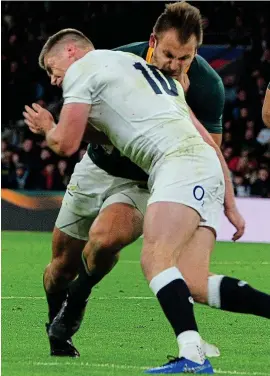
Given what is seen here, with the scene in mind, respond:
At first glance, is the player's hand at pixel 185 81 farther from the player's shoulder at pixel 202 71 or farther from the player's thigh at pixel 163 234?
the player's thigh at pixel 163 234

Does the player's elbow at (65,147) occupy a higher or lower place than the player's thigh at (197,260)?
higher

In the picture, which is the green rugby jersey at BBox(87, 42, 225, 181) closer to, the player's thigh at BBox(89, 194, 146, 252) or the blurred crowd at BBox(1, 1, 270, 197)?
the player's thigh at BBox(89, 194, 146, 252)

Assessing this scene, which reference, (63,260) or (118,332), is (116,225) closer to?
(63,260)

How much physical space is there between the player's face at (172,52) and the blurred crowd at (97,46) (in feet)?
51.4

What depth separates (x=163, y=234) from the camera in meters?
5.38

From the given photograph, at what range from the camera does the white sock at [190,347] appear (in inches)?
206

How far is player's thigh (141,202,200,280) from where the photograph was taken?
5.38 meters

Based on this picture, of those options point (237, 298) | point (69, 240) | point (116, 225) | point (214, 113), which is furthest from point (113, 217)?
point (214, 113)

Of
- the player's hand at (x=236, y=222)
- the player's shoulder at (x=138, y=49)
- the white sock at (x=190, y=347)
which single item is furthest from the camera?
the player's shoulder at (x=138, y=49)

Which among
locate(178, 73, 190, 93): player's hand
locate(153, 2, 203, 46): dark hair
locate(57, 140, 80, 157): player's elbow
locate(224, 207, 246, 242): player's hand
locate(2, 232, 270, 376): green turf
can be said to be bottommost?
locate(2, 232, 270, 376): green turf

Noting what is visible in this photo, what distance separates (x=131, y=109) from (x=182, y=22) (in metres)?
0.55

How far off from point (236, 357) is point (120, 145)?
4.95ft

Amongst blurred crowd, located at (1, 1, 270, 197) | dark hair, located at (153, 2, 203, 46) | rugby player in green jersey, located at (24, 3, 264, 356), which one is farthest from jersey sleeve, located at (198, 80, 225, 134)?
blurred crowd, located at (1, 1, 270, 197)

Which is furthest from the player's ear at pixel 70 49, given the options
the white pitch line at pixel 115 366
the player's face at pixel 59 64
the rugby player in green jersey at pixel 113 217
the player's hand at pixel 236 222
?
the white pitch line at pixel 115 366
